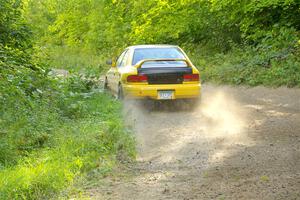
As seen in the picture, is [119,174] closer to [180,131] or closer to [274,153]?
[274,153]

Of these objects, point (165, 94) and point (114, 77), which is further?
point (114, 77)

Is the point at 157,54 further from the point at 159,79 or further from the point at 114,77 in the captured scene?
the point at 114,77

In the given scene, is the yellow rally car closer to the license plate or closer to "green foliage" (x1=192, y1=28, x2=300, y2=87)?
the license plate

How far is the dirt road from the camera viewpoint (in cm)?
606

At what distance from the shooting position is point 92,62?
110 ft

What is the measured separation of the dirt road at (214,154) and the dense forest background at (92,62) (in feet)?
1.69

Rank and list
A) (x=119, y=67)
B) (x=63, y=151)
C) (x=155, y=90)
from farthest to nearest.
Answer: (x=119, y=67), (x=155, y=90), (x=63, y=151)

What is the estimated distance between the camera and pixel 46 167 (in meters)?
6.37

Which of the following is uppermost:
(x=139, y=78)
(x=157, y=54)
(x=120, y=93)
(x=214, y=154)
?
(x=157, y=54)

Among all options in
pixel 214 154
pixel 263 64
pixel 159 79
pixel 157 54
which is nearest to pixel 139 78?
pixel 159 79

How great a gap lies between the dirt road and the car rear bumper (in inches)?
12.7

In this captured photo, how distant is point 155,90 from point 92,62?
72.3 ft

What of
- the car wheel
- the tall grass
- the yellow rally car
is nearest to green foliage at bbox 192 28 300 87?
the yellow rally car

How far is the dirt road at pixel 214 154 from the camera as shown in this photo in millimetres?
6062
